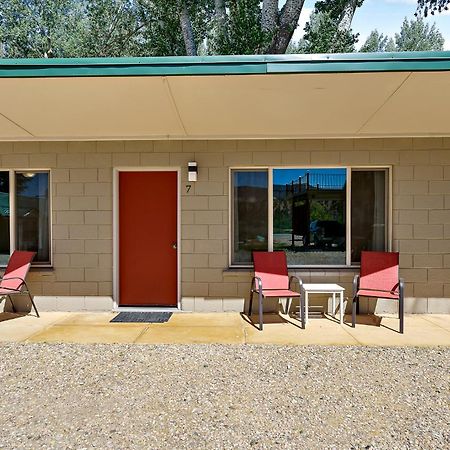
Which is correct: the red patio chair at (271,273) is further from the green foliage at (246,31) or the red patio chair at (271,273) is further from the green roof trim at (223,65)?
the green foliage at (246,31)

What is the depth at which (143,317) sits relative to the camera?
197 inches

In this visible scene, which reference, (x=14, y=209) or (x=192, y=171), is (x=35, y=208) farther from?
(x=192, y=171)

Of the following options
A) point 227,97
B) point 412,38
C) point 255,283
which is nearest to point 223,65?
point 227,97

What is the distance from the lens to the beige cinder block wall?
5.12m

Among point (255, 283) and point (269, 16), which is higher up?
point (269, 16)

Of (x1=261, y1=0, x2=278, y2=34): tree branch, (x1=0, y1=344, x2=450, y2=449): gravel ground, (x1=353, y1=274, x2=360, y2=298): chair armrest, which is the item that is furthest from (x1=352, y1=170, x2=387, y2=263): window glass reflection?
(x1=261, y1=0, x2=278, y2=34): tree branch

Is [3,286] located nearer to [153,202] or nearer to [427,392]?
[153,202]

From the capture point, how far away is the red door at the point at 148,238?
535cm

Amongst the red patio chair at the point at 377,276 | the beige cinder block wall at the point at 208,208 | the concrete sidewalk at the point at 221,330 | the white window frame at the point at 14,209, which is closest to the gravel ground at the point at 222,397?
the concrete sidewalk at the point at 221,330

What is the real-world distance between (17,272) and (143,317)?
72.0 inches

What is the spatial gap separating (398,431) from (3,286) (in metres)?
4.90

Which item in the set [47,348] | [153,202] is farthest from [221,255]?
[47,348]

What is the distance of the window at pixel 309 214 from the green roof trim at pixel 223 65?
223 centimetres

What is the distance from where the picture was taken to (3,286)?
4.93 m
